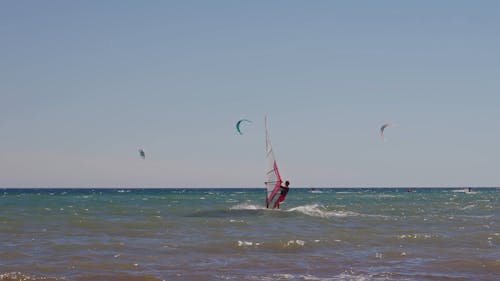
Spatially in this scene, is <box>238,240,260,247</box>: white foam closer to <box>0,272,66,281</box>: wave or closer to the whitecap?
the whitecap

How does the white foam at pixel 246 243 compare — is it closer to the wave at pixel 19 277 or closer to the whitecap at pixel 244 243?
the whitecap at pixel 244 243

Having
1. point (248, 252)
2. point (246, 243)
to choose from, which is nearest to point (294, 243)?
point (246, 243)

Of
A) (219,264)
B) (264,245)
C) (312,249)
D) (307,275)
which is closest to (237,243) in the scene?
(264,245)

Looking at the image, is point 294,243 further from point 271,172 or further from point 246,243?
Result: point 271,172

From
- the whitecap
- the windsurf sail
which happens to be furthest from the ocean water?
the windsurf sail

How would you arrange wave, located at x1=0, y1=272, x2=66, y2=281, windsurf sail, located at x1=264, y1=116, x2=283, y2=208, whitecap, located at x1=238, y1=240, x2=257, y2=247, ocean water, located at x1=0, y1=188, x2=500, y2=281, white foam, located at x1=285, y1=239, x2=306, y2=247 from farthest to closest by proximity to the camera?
1. windsurf sail, located at x1=264, y1=116, x2=283, y2=208
2. white foam, located at x1=285, y1=239, x2=306, y2=247
3. whitecap, located at x1=238, y1=240, x2=257, y2=247
4. ocean water, located at x1=0, y1=188, x2=500, y2=281
5. wave, located at x1=0, y1=272, x2=66, y2=281

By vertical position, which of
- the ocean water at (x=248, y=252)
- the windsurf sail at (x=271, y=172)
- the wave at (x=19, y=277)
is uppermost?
the windsurf sail at (x=271, y=172)

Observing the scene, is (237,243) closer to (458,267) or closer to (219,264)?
(219,264)

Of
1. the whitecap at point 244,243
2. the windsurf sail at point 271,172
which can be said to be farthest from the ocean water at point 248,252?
the windsurf sail at point 271,172

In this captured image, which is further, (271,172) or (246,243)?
(271,172)

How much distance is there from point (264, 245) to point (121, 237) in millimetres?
4492

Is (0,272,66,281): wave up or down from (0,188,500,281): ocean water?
down

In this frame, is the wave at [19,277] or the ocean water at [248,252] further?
the ocean water at [248,252]

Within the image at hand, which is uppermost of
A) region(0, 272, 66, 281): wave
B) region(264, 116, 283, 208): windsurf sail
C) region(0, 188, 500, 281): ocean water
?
region(264, 116, 283, 208): windsurf sail
